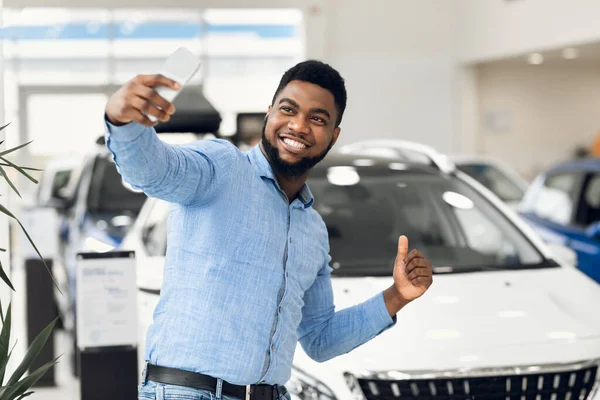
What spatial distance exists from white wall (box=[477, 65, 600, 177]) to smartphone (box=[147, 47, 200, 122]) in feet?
54.2

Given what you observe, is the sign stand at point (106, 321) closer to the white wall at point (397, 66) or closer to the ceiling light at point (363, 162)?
the ceiling light at point (363, 162)

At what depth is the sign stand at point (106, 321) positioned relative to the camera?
12.6 ft

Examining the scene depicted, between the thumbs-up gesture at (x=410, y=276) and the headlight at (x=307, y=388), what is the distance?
86cm

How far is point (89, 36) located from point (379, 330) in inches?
596

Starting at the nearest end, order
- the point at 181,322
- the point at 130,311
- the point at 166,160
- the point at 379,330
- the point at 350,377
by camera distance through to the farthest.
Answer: the point at 166,160
the point at 181,322
the point at 379,330
the point at 350,377
the point at 130,311

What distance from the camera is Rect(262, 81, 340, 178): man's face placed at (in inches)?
89.8

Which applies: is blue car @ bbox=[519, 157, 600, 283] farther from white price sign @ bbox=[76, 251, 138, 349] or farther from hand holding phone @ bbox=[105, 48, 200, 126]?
hand holding phone @ bbox=[105, 48, 200, 126]

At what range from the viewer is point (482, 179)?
1098 cm

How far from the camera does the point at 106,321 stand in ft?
12.7

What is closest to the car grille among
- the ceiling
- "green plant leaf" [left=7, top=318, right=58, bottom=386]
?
"green plant leaf" [left=7, top=318, right=58, bottom=386]

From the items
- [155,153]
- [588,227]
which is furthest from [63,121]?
[155,153]

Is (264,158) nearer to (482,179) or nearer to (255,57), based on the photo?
(482,179)

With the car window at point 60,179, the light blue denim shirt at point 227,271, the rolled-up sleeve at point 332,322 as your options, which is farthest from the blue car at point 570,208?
the car window at point 60,179

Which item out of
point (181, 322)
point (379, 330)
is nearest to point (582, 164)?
point (379, 330)
